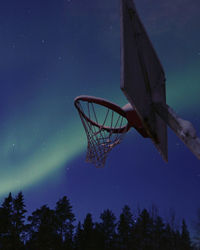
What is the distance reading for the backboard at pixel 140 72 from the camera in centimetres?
285

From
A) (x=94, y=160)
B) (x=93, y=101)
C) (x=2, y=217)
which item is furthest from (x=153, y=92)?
(x=2, y=217)

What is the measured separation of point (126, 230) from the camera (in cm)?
3581

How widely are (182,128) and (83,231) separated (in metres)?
33.3

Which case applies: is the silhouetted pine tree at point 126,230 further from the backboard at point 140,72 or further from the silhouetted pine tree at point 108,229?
the backboard at point 140,72

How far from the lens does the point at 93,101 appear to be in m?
5.58

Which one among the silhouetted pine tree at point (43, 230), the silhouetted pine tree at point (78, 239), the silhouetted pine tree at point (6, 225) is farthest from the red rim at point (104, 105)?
the silhouetted pine tree at point (78, 239)

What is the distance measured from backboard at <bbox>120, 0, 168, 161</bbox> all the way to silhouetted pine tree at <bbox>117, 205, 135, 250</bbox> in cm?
3370

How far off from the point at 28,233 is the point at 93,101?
89.5ft

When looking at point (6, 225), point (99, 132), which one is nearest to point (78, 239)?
point (6, 225)

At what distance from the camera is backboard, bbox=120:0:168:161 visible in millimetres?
2848

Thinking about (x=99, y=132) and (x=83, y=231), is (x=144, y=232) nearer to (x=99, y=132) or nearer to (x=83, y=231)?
(x=83, y=231)

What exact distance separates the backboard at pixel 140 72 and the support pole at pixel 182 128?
151 mm

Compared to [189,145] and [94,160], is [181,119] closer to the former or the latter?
[189,145]

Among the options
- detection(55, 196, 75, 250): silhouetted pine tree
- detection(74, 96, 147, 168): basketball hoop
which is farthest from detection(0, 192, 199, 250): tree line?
detection(74, 96, 147, 168): basketball hoop
